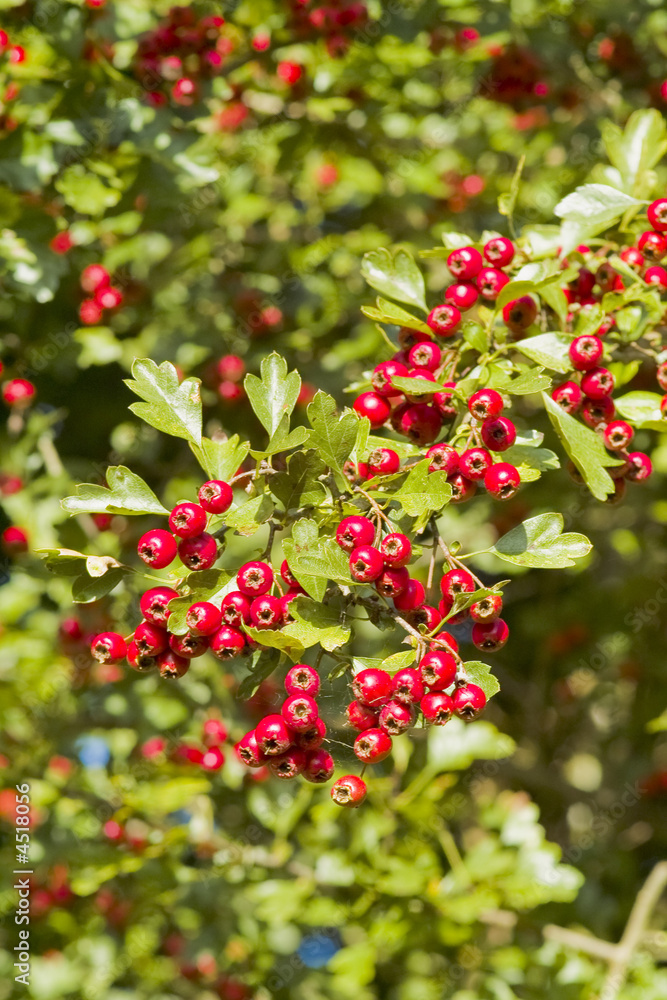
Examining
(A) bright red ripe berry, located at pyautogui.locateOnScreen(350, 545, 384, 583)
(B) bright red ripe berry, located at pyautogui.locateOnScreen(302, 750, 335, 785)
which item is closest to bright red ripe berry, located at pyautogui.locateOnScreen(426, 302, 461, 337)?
(A) bright red ripe berry, located at pyautogui.locateOnScreen(350, 545, 384, 583)

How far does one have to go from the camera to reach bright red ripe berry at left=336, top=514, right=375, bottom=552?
1071 mm

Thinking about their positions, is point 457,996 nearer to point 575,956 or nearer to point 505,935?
point 575,956

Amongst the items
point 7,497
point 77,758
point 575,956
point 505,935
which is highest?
point 7,497

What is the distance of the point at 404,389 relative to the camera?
3.78ft

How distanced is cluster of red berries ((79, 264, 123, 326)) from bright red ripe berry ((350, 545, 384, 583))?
61.6 inches

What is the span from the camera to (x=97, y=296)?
2.36m

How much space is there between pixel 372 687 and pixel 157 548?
33cm

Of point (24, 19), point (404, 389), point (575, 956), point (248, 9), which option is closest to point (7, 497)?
point (24, 19)

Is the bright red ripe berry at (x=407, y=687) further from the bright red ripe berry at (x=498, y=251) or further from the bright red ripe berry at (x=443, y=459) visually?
the bright red ripe berry at (x=498, y=251)

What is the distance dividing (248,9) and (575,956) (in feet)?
8.72

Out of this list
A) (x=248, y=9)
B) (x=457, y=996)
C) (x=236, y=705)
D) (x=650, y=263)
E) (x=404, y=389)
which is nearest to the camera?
(x=404, y=389)

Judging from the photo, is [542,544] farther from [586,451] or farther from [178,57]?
[178,57]

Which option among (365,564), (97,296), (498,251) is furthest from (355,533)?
(97,296)

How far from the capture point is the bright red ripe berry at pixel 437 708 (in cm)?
103
